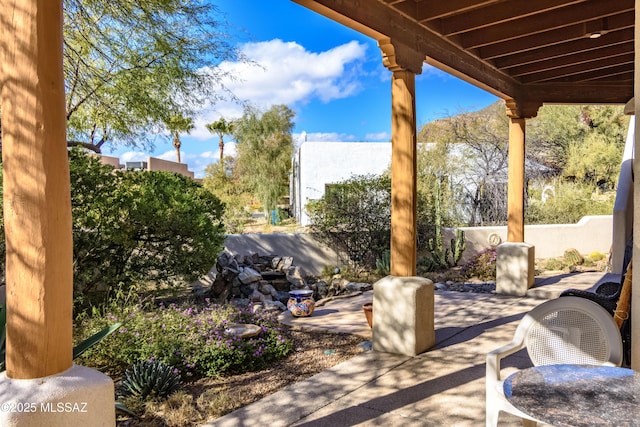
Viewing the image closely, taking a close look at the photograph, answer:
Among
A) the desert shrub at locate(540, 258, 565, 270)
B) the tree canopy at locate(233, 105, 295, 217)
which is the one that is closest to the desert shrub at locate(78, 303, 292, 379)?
the desert shrub at locate(540, 258, 565, 270)

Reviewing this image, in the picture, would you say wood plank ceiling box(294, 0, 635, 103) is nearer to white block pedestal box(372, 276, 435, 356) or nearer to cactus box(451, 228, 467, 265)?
white block pedestal box(372, 276, 435, 356)

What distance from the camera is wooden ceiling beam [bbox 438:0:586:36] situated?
13.8ft

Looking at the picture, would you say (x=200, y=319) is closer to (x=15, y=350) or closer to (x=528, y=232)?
(x=15, y=350)

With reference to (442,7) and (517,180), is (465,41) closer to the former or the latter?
(442,7)

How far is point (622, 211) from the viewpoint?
21.9ft

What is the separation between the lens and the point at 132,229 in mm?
6336

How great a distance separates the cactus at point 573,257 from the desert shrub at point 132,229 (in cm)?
758

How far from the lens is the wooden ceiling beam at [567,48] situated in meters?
5.06

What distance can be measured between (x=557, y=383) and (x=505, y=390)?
22 centimetres

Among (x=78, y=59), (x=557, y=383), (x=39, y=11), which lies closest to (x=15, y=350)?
(x=39, y=11)

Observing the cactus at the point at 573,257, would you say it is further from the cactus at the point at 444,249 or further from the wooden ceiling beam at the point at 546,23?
the wooden ceiling beam at the point at 546,23

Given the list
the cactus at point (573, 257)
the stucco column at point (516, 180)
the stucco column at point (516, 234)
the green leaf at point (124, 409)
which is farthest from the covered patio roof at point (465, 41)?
the cactus at point (573, 257)

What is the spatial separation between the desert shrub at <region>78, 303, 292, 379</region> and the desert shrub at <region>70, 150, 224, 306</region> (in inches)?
55.5

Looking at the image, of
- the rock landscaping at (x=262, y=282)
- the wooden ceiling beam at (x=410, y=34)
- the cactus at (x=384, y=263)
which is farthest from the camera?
the cactus at (x=384, y=263)
